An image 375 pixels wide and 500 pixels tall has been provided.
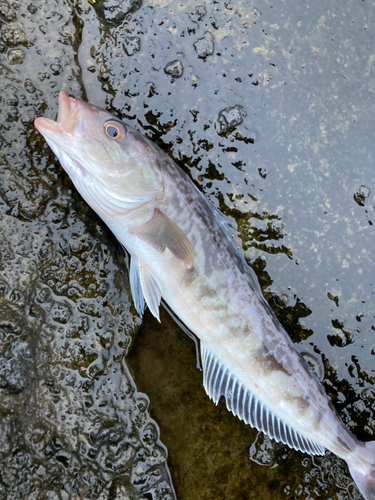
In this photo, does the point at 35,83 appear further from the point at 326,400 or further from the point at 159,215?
the point at 326,400

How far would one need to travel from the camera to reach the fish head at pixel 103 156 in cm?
252

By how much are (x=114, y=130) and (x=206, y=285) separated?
1225 millimetres

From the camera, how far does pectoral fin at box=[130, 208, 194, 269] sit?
2.65 meters

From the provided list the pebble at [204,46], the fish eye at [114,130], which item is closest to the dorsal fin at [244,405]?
the fish eye at [114,130]

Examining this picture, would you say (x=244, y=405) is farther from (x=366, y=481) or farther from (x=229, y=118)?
(x=229, y=118)

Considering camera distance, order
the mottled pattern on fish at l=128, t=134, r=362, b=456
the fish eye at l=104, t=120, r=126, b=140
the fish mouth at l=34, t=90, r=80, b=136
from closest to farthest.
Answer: the fish mouth at l=34, t=90, r=80, b=136 → the fish eye at l=104, t=120, r=126, b=140 → the mottled pattern on fish at l=128, t=134, r=362, b=456

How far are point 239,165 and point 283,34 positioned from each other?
3.76 feet

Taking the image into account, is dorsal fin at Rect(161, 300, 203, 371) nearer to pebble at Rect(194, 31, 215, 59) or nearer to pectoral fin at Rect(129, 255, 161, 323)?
pectoral fin at Rect(129, 255, 161, 323)

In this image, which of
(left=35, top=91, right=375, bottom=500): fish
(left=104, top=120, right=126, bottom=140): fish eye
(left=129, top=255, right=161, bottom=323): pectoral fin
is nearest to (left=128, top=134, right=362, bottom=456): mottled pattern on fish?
(left=35, top=91, right=375, bottom=500): fish

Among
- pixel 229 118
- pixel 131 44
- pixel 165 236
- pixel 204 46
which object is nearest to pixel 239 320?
pixel 165 236

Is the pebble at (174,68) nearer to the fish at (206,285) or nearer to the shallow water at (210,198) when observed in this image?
the shallow water at (210,198)

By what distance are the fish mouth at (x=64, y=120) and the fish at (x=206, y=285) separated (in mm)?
90

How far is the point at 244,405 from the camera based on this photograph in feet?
9.82

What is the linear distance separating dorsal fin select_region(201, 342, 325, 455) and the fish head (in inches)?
48.3
